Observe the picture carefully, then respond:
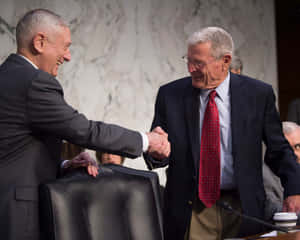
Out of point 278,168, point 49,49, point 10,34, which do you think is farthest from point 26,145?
point 10,34

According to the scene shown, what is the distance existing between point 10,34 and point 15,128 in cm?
202

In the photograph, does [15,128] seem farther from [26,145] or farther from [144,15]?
[144,15]

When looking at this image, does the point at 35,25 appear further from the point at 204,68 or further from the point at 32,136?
the point at 204,68

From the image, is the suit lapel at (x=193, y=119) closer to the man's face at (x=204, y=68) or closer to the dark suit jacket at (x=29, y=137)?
the man's face at (x=204, y=68)

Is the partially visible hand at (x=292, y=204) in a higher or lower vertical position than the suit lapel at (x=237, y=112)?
lower

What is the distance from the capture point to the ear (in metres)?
1.78

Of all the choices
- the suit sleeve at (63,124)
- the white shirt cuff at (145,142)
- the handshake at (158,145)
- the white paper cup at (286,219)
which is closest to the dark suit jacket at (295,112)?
the white paper cup at (286,219)

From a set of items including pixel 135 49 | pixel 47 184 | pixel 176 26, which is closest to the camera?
pixel 47 184

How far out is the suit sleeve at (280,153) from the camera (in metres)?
2.14

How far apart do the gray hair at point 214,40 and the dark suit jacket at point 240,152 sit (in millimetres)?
150

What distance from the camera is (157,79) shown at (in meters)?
4.34

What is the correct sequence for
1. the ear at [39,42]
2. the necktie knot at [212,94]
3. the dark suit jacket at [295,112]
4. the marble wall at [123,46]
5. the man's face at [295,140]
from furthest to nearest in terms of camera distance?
the dark suit jacket at [295,112] → the marble wall at [123,46] → the man's face at [295,140] → the necktie knot at [212,94] → the ear at [39,42]

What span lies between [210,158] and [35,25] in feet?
3.00

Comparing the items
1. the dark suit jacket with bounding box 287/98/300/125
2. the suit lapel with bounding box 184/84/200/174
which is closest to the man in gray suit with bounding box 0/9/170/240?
the suit lapel with bounding box 184/84/200/174
